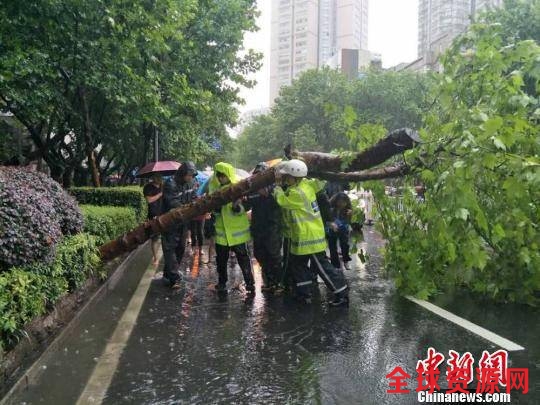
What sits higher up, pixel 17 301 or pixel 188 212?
pixel 188 212

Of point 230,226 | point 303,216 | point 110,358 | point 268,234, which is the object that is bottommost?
point 110,358

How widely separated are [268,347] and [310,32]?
348 feet

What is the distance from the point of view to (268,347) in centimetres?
485

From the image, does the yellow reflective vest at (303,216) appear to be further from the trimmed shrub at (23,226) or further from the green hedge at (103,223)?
the green hedge at (103,223)

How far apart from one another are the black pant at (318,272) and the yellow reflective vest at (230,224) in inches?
33.9

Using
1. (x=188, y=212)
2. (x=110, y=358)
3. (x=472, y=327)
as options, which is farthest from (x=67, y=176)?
(x=472, y=327)

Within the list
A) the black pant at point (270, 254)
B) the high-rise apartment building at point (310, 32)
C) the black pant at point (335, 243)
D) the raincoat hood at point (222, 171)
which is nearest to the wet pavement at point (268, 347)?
the black pant at point (270, 254)

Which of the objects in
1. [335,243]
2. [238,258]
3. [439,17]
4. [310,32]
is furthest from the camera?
[310,32]

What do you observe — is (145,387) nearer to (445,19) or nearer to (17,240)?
(17,240)

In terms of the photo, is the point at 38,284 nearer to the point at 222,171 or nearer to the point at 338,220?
the point at 222,171

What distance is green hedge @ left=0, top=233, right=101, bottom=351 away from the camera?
152 inches

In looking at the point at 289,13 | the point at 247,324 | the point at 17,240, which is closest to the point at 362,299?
the point at 247,324

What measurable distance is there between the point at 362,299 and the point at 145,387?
3512 mm

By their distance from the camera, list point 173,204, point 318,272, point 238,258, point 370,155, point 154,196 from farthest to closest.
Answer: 1. point 154,196
2. point 173,204
3. point 238,258
4. point 318,272
5. point 370,155
